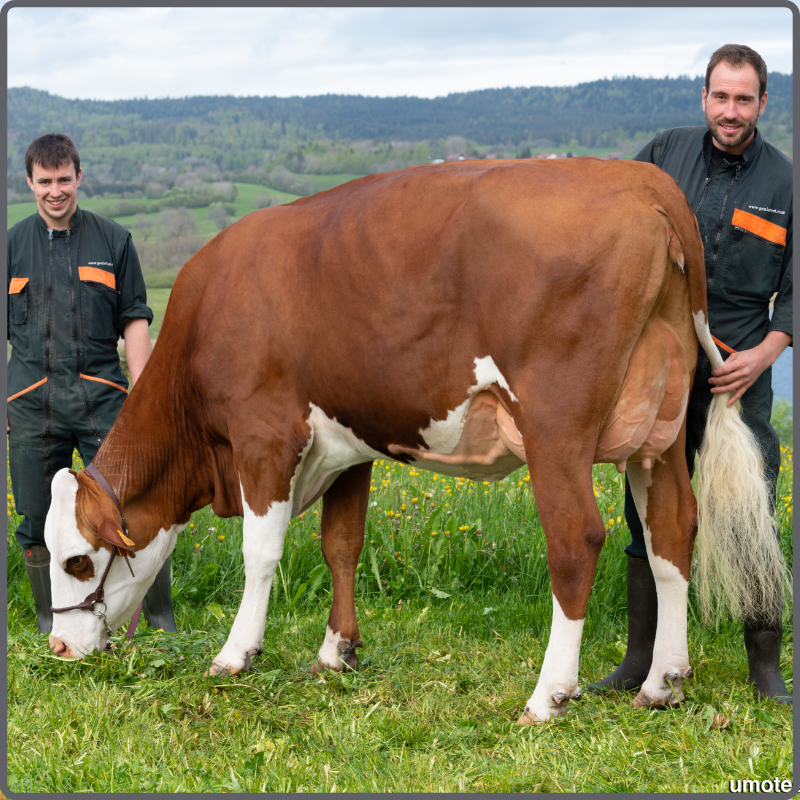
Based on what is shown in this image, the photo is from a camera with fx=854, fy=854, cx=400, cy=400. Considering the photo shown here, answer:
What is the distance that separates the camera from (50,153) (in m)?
4.45

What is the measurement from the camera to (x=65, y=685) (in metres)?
3.72

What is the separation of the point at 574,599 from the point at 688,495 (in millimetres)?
767

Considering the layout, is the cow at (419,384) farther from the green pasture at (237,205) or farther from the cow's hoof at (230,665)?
the green pasture at (237,205)

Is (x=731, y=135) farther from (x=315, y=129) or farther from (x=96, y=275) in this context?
(x=315, y=129)

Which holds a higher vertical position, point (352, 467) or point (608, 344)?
point (608, 344)

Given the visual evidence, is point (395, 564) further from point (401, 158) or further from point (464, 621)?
point (401, 158)

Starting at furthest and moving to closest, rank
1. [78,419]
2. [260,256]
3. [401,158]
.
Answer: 1. [401,158]
2. [78,419]
3. [260,256]

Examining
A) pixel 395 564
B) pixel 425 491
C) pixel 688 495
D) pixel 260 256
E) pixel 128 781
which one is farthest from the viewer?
pixel 425 491

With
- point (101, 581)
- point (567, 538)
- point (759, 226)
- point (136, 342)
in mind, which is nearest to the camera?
point (567, 538)

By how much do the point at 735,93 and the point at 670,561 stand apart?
1985mm

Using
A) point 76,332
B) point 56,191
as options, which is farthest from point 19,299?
point 56,191

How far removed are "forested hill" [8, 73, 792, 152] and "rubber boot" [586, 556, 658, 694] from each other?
34.4 ft

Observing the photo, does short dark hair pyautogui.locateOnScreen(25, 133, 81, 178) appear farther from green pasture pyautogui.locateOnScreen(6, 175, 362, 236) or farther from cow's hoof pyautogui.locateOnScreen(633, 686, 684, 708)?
green pasture pyautogui.locateOnScreen(6, 175, 362, 236)

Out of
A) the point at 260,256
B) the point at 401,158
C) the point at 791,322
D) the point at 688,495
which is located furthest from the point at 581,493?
the point at 401,158
